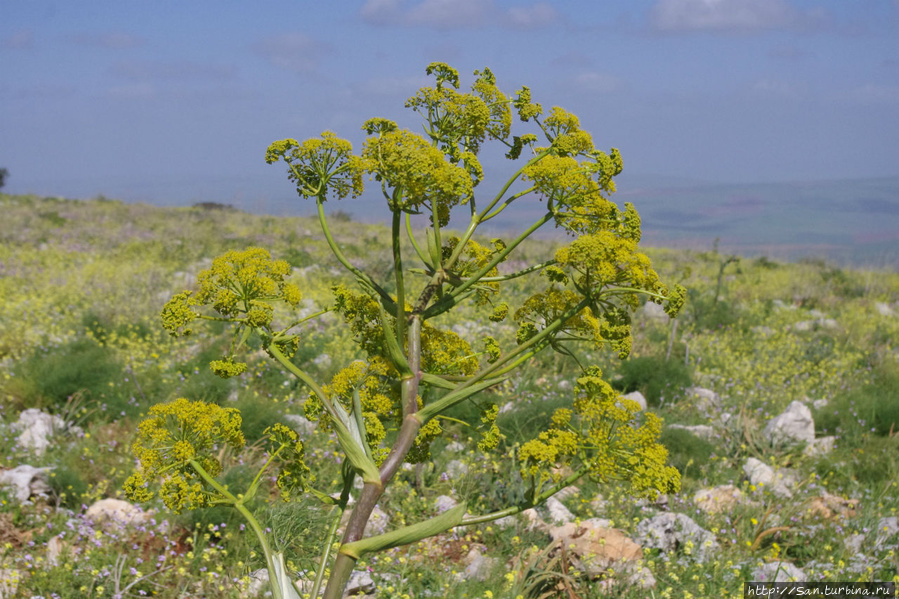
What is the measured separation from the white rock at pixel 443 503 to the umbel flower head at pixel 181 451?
332 cm

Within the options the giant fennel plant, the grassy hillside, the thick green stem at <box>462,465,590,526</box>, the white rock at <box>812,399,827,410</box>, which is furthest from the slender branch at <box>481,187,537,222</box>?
the white rock at <box>812,399,827,410</box>

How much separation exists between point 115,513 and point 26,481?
0.84 m

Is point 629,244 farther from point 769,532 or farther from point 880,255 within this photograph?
point 880,255

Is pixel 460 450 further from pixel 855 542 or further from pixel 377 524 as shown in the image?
pixel 855 542

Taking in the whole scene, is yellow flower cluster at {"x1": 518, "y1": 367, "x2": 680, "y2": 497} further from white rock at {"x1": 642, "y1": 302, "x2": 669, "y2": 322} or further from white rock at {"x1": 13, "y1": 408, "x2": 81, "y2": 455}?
white rock at {"x1": 642, "y1": 302, "x2": 669, "y2": 322}

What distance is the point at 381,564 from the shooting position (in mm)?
4184

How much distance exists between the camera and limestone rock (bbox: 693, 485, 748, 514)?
539 cm

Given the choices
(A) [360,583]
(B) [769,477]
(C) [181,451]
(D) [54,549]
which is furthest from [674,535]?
(D) [54,549]

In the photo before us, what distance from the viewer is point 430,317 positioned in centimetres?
167

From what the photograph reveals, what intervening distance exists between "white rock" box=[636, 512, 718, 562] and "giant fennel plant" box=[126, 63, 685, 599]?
305 cm

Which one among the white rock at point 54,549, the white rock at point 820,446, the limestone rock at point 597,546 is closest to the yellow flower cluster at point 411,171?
the limestone rock at point 597,546

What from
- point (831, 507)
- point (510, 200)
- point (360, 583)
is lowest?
point (831, 507)

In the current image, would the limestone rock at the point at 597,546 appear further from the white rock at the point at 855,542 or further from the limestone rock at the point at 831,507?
the limestone rock at the point at 831,507

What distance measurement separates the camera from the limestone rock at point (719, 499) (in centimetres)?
539
